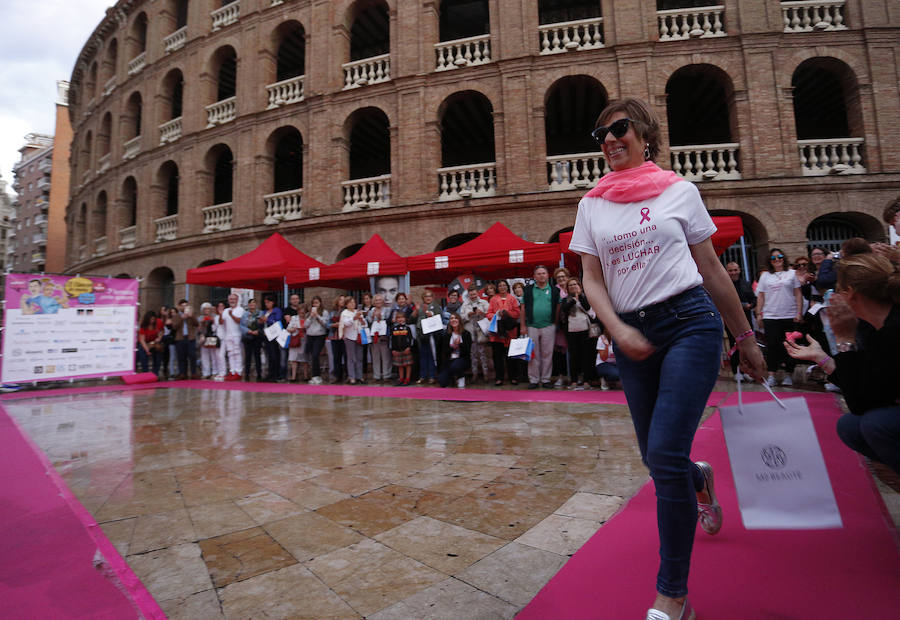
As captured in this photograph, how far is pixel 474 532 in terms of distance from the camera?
2.32m

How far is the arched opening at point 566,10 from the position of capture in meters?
15.0

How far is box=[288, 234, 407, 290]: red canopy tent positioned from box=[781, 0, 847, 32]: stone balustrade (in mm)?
12456

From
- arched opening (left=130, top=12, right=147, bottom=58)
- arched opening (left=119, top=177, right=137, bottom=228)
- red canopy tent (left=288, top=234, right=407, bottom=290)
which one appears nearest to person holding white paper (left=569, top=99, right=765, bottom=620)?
red canopy tent (left=288, top=234, right=407, bottom=290)

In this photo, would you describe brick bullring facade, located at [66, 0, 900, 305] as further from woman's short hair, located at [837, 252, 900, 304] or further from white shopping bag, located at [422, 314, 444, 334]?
woman's short hair, located at [837, 252, 900, 304]

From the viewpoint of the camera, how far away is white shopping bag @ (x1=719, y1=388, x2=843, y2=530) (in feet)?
5.44

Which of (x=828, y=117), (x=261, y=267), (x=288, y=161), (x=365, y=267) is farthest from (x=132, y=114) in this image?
(x=828, y=117)

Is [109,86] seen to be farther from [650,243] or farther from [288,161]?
[650,243]

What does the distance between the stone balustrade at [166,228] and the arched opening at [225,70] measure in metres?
5.15

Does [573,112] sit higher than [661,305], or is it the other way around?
[573,112]

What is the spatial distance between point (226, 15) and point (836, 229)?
72.4ft

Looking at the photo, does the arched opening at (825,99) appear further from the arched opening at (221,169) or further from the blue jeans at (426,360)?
the arched opening at (221,169)

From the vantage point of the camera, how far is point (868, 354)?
6.38ft

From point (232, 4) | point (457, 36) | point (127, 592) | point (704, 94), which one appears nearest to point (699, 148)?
point (704, 94)

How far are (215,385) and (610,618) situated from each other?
34.4ft
